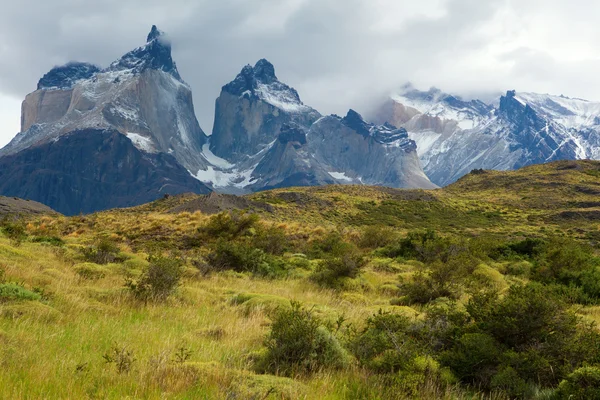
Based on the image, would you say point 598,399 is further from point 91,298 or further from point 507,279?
point 507,279

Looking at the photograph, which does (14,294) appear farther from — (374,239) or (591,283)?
(374,239)

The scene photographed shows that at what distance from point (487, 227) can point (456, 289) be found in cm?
4800

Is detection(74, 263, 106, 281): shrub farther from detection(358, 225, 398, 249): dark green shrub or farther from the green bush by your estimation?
detection(358, 225, 398, 249): dark green shrub

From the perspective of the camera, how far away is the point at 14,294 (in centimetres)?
759

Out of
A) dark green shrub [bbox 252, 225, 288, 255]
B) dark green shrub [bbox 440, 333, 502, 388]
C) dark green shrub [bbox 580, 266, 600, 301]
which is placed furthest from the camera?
dark green shrub [bbox 252, 225, 288, 255]

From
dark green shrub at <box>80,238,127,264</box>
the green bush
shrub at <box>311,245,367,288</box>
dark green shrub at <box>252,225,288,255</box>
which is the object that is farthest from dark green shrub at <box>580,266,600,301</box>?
dark green shrub at <box>80,238,127,264</box>

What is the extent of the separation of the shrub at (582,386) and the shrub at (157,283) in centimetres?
769

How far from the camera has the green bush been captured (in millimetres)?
7463

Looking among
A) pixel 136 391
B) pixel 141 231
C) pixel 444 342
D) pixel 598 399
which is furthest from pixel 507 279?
pixel 141 231

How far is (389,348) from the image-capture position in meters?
6.21

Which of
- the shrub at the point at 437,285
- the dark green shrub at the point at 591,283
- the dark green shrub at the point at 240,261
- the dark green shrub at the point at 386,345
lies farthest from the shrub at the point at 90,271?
the dark green shrub at the point at 591,283

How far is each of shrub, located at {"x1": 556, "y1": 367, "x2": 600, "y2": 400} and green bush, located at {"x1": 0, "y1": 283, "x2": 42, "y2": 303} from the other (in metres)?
8.23

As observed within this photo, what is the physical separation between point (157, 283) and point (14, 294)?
297cm

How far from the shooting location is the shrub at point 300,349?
5.82 meters
